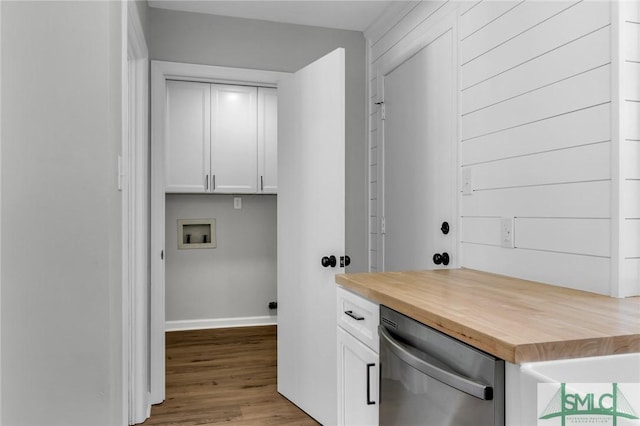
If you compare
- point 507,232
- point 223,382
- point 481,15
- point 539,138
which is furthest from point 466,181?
point 223,382

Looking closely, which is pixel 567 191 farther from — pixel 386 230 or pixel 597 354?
pixel 386 230

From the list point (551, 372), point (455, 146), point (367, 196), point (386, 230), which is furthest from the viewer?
point (367, 196)

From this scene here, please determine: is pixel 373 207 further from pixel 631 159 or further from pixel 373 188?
pixel 631 159

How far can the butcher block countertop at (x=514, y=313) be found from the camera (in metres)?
0.94

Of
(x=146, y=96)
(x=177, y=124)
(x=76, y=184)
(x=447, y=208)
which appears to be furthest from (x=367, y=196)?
(x=76, y=184)

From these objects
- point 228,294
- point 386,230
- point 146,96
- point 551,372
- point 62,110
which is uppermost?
point 146,96

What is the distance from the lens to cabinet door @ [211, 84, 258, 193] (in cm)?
420

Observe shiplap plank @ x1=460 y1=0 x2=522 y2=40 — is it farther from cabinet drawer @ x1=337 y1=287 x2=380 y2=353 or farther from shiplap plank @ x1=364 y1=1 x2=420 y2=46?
cabinet drawer @ x1=337 y1=287 x2=380 y2=353

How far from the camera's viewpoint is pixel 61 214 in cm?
124

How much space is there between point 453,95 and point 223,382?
2298 mm

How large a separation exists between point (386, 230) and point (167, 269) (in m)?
2.34

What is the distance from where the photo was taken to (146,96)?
2.74m

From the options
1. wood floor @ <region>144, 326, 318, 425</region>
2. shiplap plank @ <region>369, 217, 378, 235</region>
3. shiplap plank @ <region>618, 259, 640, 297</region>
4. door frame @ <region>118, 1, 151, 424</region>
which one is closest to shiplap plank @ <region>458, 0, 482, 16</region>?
shiplap plank @ <region>618, 259, 640, 297</region>

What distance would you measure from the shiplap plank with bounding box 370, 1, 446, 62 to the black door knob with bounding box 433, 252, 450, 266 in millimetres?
1260
